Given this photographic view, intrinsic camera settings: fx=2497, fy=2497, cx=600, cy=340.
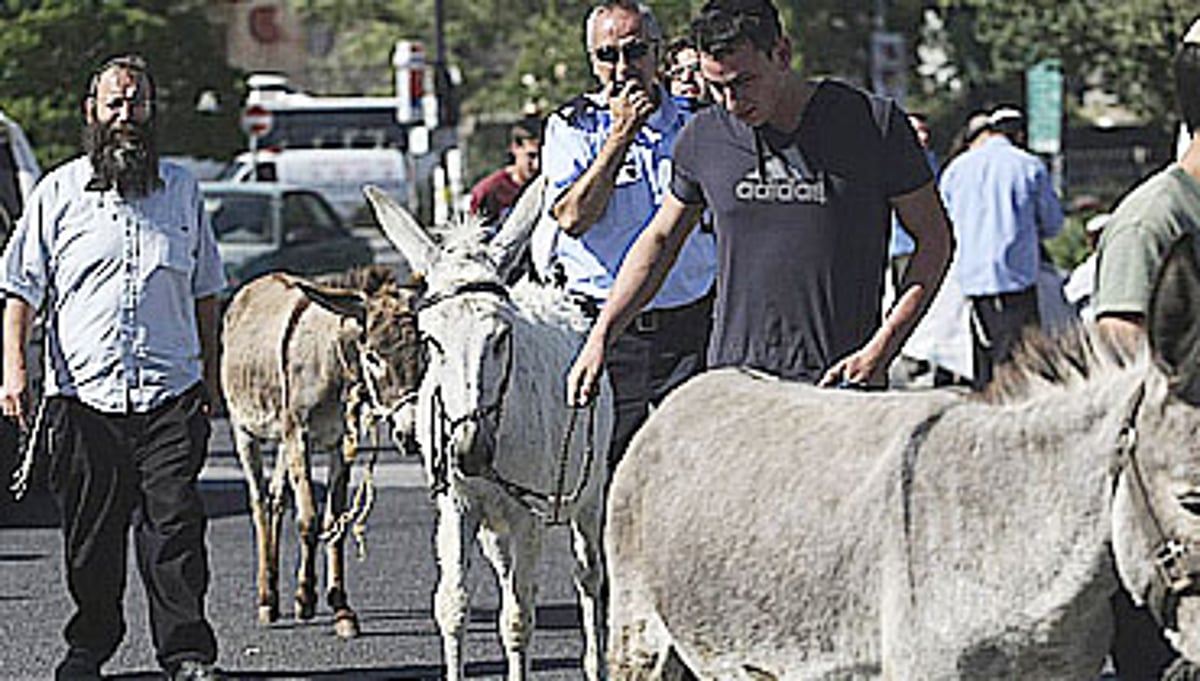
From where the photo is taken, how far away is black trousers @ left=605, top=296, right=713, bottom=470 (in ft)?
26.2

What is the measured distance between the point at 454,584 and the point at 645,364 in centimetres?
94

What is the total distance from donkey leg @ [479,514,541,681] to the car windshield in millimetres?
16522

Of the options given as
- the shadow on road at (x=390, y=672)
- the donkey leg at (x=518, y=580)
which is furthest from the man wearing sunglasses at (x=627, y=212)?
the shadow on road at (x=390, y=672)

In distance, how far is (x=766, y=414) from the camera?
5355mm

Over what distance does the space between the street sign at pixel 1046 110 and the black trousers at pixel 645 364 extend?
844 inches

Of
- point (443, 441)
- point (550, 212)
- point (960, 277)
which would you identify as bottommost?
point (960, 277)

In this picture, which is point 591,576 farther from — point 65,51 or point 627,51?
point 65,51

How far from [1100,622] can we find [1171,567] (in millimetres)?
326

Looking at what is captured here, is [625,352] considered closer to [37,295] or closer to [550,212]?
[550,212]

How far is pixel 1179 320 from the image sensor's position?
4191 mm

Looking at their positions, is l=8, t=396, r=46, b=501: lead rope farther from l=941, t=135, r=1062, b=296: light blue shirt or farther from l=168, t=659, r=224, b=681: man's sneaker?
l=941, t=135, r=1062, b=296: light blue shirt

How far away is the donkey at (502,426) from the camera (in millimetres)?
7328

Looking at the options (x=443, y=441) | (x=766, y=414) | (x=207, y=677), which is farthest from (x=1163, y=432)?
(x=207, y=677)

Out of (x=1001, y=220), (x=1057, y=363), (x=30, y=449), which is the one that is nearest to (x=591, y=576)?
(x=30, y=449)
